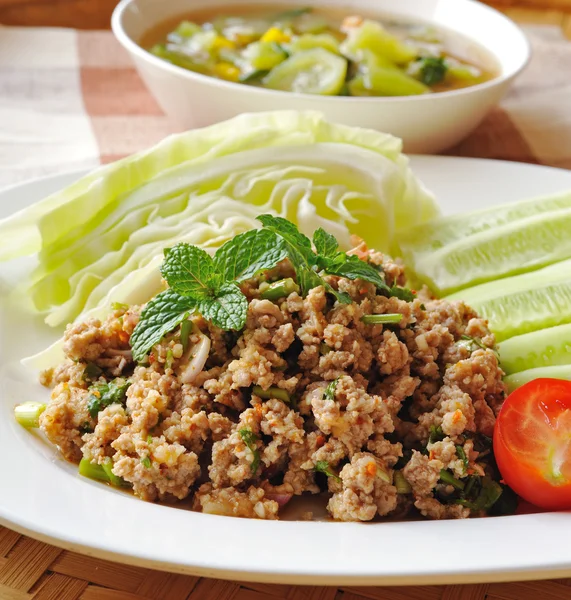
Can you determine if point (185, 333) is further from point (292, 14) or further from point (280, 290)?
point (292, 14)

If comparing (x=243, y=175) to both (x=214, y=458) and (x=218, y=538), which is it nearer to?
(x=214, y=458)

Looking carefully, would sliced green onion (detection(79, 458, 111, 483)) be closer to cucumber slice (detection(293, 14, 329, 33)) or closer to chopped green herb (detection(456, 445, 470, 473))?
chopped green herb (detection(456, 445, 470, 473))

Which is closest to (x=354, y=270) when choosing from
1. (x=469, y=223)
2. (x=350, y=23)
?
(x=469, y=223)

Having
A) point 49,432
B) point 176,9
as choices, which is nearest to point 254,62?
point 176,9

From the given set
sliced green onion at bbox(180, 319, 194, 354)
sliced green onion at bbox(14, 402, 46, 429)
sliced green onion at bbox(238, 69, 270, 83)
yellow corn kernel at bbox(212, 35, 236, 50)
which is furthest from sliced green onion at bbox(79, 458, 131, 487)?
yellow corn kernel at bbox(212, 35, 236, 50)

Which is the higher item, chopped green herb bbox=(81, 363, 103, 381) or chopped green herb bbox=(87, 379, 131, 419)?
chopped green herb bbox=(87, 379, 131, 419)

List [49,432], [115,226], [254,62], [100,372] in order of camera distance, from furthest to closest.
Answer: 1. [254,62]
2. [115,226]
3. [100,372]
4. [49,432]

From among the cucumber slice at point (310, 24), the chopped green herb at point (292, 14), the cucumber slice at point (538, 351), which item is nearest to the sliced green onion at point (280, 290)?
the cucumber slice at point (538, 351)
